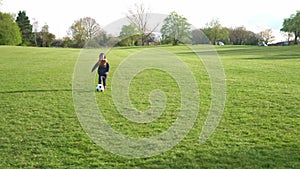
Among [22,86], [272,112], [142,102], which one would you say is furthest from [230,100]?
[22,86]

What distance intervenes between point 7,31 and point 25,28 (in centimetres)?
1990

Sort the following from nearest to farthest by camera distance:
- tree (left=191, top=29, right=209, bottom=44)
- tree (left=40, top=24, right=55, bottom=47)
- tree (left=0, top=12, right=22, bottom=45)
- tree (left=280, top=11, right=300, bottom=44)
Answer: tree (left=191, top=29, right=209, bottom=44)
tree (left=0, top=12, right=22, bottom=45)
tree (left=280, top=11, right=300, bottom=44)
tree (left=40, top=24, right=55, bottom=47)

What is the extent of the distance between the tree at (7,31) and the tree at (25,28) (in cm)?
1459

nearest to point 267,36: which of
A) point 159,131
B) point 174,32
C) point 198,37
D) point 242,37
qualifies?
point 242,37

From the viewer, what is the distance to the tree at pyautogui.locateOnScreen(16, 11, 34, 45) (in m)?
97.6

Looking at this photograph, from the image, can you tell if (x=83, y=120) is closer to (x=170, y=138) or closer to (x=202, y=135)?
(x=170, y=138)

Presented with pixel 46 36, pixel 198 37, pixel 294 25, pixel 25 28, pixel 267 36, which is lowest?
pixel 198 37

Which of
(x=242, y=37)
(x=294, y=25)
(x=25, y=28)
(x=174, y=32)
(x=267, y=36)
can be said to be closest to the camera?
(x=174, y=32)

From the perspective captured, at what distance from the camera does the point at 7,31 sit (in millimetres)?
79188

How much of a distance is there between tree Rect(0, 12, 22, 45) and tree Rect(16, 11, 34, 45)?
14.6 meters

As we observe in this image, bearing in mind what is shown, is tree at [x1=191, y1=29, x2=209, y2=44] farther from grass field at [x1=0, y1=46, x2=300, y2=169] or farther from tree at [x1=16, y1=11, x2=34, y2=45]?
tree at [x1=16, y1=11, x2=34, y2=45]

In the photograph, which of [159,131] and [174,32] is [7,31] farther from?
[159,131]

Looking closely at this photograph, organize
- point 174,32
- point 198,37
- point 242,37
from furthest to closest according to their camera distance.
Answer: point 242,37 → point 174,32 → point 198,37

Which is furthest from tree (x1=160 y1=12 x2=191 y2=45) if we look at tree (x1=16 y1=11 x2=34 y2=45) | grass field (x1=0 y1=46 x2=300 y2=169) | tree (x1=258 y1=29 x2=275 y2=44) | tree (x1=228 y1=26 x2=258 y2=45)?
tree (x1=258 y1=29 x2=275 y2=44)
